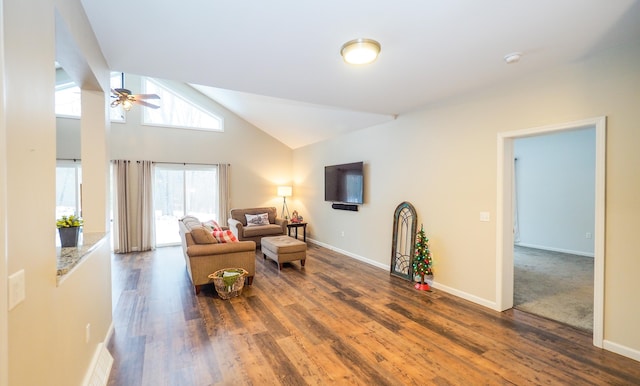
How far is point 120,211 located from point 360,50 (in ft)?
20.3

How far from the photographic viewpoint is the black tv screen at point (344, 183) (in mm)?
5379

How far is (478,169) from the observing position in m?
3.44

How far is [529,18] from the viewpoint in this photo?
1.99 m

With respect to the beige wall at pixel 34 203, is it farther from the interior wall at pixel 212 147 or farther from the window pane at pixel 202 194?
the window pane at pixel 202 194

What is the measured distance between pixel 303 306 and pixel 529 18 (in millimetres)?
3350

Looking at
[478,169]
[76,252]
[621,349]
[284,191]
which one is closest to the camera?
[76,252]

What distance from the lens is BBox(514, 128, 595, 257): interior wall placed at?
571cm

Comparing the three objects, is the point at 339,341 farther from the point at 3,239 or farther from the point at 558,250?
the point at 558,250

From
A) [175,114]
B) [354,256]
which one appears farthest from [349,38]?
[175,114]

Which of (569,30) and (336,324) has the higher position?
(569,30)

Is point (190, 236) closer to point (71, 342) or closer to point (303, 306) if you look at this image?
point (303, 306)

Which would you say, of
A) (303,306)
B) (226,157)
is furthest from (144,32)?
(226,157)

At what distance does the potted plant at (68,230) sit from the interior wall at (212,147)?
5.02 meters

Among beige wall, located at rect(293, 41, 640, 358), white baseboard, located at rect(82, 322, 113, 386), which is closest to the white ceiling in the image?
beige wall, located at rect(293, 41, 640, 358)
